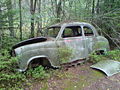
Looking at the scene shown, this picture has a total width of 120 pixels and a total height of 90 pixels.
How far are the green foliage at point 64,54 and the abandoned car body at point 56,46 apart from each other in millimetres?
85

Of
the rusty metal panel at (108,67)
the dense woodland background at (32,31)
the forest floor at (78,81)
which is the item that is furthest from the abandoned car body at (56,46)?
the rusty metal panel at (108,67)

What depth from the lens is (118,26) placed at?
809 cm

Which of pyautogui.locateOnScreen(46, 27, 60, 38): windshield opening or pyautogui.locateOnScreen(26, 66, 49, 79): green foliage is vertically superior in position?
pyautogui.locateOnScreen(46, 27, 60, 38): windshield opening

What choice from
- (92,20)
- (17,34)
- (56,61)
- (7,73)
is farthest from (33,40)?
(92,20)

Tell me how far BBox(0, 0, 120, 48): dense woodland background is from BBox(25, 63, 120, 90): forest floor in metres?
2.58

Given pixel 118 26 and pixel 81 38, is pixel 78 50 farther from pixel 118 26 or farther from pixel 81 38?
pixel 118 26

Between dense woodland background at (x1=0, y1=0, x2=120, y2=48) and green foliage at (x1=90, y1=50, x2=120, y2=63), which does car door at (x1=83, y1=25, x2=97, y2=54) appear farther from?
dense woodland background at (x1=0, y1=0, x2=120, y2=48)

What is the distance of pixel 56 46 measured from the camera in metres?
5.36

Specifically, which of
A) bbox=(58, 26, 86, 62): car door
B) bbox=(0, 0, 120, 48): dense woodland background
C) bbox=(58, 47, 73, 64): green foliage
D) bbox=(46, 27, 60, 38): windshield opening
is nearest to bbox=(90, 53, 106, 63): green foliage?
bbox=(58, 26, 86, 62): car door

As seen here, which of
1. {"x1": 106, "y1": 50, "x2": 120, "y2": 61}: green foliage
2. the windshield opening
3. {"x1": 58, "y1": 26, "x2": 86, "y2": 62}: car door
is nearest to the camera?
{"x1": 58, "y1": 26, "x2": 86, "y2": 62}: car door

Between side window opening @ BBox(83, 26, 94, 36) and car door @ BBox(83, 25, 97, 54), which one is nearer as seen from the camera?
car door @ BBox(83, 25, 97, 54)

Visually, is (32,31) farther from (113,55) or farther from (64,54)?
(113,55)

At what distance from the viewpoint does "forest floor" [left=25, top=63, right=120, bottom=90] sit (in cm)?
445

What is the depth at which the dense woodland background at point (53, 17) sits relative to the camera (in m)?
6.46
